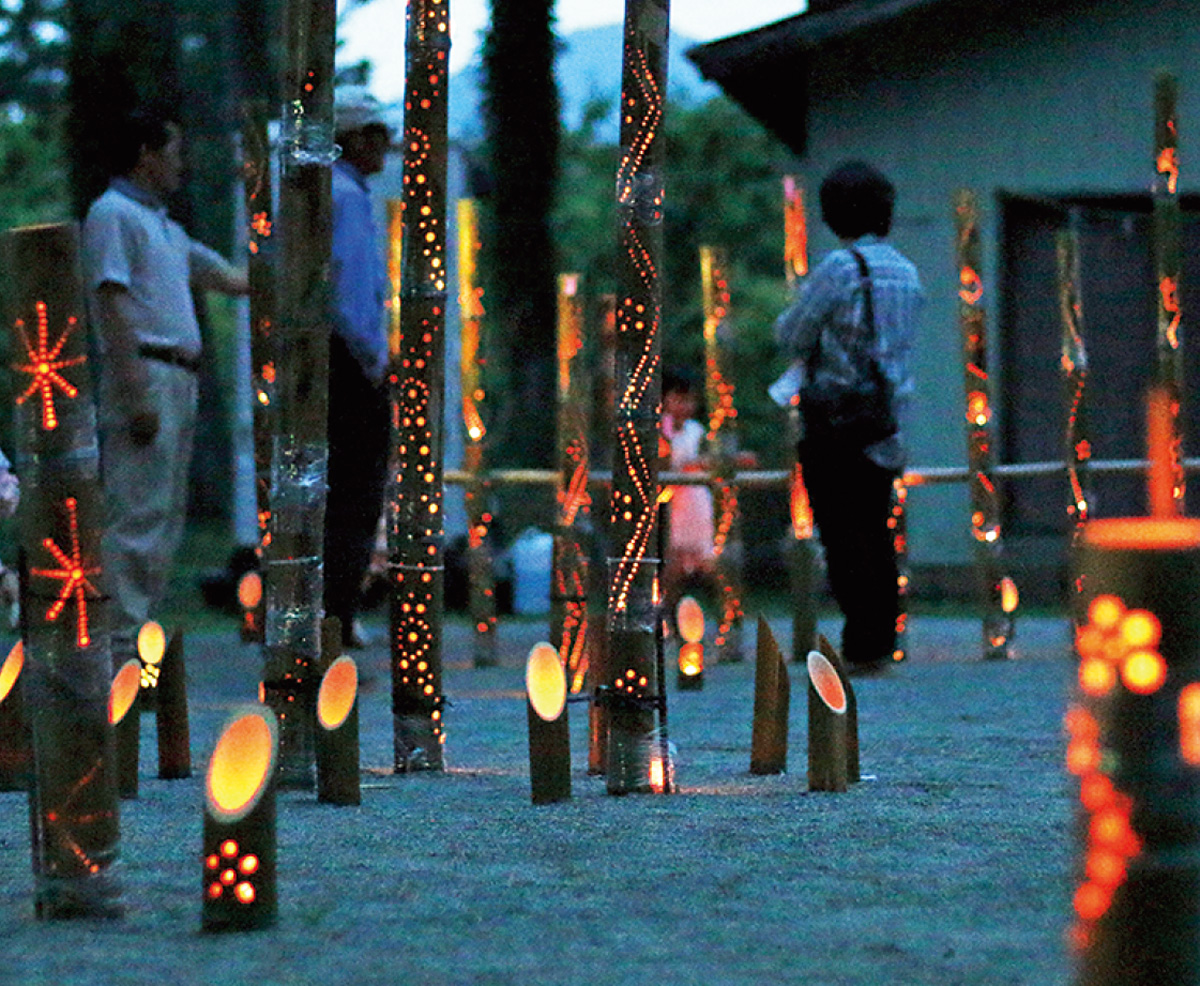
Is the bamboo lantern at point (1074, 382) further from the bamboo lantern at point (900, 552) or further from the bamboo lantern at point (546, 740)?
the bamboo lantern at point (546, 740)

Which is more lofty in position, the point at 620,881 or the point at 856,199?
the point at 856,199

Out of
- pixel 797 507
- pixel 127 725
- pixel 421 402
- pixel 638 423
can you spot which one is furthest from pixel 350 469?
pixel 797 507

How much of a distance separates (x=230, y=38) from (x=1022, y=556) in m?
9.30

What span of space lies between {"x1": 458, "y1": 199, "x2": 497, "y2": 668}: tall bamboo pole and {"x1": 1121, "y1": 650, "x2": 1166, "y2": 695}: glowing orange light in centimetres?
678

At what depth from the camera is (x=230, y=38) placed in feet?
63.7

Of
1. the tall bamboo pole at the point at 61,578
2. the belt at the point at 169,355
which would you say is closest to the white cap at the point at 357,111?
the belt at the point at 169,355

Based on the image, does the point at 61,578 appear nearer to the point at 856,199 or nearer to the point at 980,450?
the point at 856,199

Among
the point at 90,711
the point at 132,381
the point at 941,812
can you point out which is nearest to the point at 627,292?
the point at 941,812

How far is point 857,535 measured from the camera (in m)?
8.05

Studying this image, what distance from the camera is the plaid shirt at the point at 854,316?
7828 millimetres

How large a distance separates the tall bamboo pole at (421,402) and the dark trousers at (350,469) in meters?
1.67

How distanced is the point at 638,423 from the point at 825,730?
79 cm

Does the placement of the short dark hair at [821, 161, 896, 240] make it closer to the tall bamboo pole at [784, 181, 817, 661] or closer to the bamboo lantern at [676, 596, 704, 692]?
the tall bamboo pole at [784, 181, 817, 661]

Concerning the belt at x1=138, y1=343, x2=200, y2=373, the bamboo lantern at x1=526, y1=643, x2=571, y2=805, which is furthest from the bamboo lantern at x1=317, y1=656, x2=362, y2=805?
the belt at x1=138, y1=343, x2=200, y2=373
